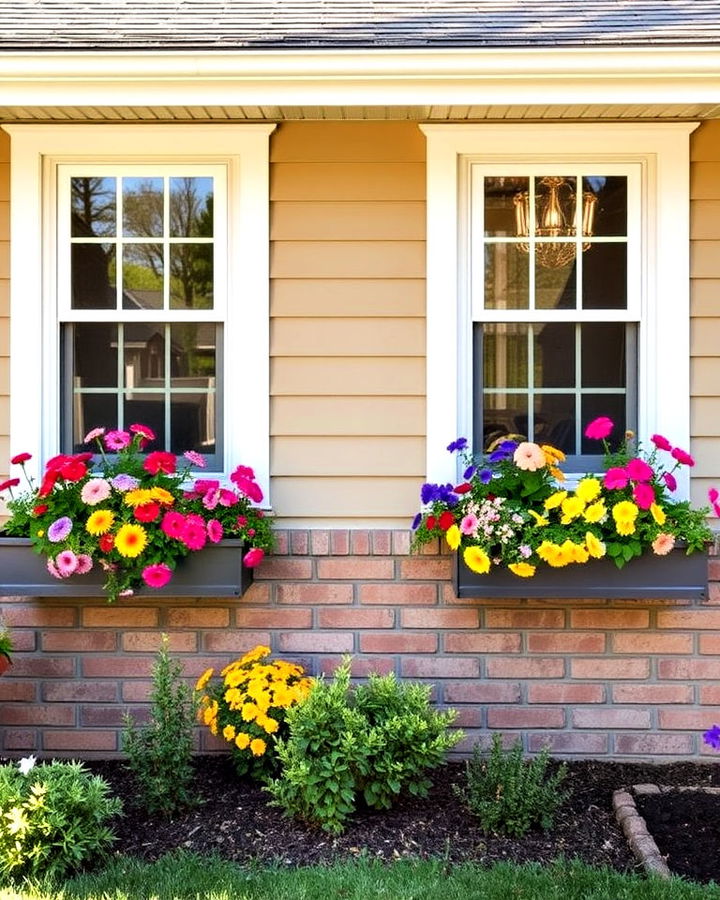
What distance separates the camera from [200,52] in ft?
10.8

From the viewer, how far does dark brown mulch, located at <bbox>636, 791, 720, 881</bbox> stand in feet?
9.97

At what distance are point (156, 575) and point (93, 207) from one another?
1.63 metres

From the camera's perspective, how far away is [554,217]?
12.9 ft

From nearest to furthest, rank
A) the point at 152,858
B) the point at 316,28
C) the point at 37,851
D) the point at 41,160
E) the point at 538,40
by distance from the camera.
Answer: the point at 37,851, the point at 152,858, the point at 538,40, the point at 316,28, the point at 41,160

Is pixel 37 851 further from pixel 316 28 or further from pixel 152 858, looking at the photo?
pixel 316 28

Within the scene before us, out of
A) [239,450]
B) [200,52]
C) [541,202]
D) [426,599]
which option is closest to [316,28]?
[200,52]

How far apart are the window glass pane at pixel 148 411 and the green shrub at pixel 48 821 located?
1465 mm

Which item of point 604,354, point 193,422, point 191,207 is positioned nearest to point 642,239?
point 604,354

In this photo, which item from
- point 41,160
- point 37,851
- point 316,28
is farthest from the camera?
point 41,160

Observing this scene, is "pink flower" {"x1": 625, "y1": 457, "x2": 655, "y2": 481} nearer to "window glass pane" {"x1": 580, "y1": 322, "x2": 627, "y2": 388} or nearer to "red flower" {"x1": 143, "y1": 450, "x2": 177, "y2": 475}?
"window glass pane" {"x1": 580, "y1": 322, "x2": 627, "y2": 388}

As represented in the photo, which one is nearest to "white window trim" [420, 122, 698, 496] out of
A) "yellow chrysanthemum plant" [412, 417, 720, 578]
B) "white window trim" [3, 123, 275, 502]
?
"yellow chrysanthemum plant" [412, 417, 720, 578]

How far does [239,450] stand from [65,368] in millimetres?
843

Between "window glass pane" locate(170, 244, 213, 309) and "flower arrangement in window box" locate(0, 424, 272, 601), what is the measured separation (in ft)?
1.96

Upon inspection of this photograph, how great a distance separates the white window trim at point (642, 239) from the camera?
3.78 meters
